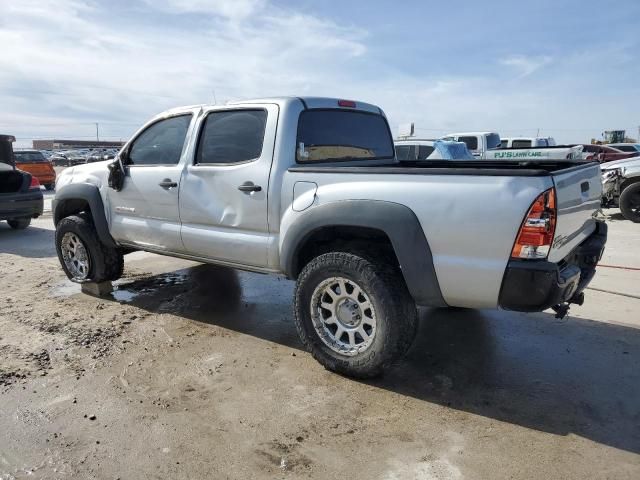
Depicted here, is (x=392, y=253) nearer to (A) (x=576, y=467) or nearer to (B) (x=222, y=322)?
(A) (x=576, y=467)

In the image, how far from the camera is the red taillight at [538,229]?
263 cm

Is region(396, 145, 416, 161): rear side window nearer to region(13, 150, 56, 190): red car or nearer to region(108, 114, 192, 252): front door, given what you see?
region(108, 114, 192, 252): front door

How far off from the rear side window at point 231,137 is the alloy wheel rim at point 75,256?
2004 millimetres

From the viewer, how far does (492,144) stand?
15859 mm

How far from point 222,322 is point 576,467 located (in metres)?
3.00

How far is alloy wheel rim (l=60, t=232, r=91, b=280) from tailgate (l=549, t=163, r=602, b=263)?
4.43m

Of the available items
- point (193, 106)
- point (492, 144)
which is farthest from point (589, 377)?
point (492, 144)

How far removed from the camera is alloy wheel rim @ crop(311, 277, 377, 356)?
330 centimetres

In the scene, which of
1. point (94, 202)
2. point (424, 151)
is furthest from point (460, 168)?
point (424, 151)

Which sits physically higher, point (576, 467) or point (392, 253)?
point (392, 253)

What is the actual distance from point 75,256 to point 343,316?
11.4ft

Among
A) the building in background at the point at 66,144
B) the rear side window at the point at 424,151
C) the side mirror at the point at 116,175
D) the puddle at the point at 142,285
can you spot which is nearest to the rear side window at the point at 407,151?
the rear side window at the point at 424,151

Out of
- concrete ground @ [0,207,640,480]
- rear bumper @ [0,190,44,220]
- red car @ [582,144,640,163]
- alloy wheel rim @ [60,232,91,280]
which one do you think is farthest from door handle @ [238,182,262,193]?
red car @ [582,144,640,163]

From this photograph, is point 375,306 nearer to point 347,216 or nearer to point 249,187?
point 347,216
